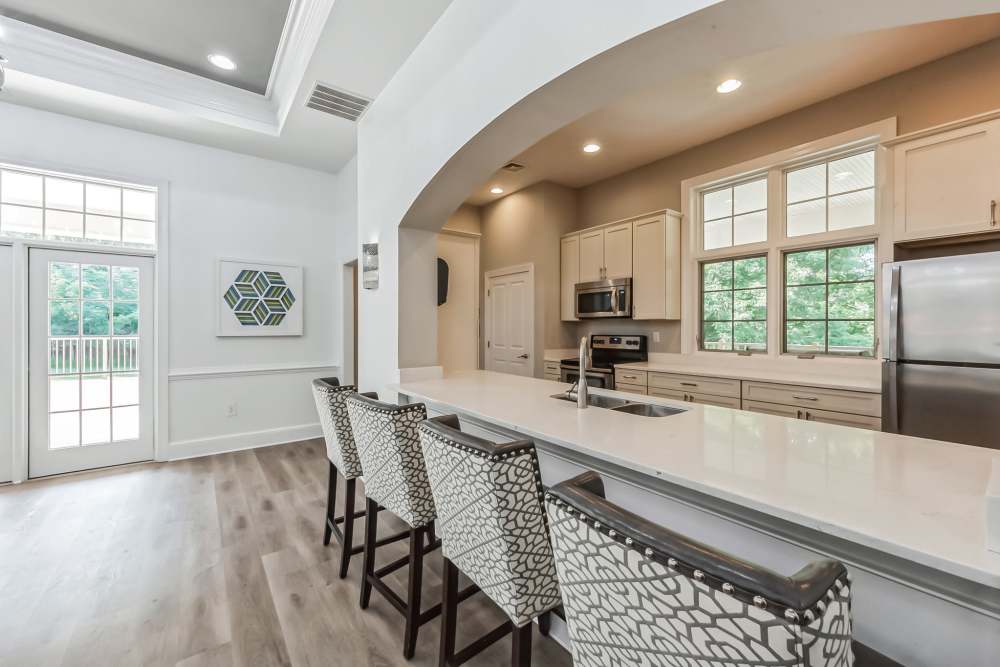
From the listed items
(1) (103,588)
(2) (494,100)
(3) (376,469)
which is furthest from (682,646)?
(1) (103,588)

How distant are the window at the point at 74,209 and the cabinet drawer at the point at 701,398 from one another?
4956mm

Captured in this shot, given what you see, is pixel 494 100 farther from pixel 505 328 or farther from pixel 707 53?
pixel 505 328

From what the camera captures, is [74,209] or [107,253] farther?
[107,253]

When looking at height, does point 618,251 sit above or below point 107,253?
above

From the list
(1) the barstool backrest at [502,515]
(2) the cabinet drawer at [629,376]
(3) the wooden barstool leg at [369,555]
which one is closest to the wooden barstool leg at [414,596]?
(3) the wooden barstool leg at [369,555]

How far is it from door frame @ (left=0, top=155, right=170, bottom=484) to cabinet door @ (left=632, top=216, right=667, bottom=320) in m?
4.56

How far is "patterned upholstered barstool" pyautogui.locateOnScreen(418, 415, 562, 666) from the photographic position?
106 cm

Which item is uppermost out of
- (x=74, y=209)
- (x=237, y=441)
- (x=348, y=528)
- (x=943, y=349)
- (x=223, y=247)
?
(x=74, y=209)

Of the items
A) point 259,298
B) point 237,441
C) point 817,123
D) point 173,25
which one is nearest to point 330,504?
point 237,441

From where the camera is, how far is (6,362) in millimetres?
3258

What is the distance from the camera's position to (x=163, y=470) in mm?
3607

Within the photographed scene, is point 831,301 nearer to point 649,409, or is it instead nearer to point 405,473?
point 649,409

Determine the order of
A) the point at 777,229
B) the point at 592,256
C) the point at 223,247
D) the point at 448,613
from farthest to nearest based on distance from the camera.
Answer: the point at 592,256 → the point at 223,247 → the point at 777,229 → the point at 448,613

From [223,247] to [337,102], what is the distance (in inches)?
80.0
